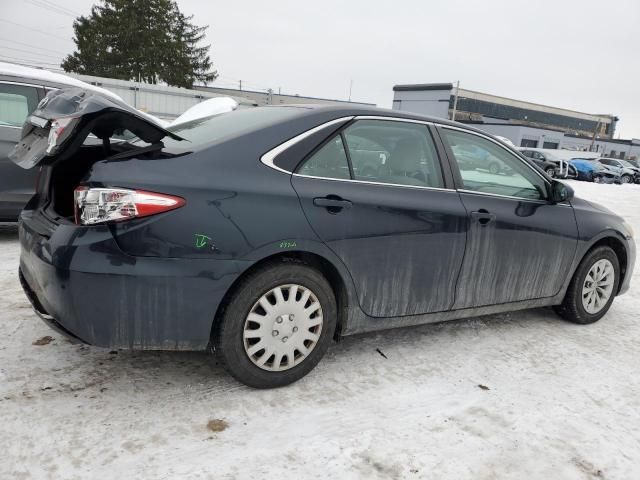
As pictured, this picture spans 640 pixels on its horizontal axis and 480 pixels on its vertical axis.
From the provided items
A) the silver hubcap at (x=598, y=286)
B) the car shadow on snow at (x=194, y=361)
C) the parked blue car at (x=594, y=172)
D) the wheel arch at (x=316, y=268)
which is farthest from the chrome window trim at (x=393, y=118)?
the parked blue car at (x=594, y=172)

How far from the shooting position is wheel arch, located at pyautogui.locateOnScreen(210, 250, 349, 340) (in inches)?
102

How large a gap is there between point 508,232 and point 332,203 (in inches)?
54.6

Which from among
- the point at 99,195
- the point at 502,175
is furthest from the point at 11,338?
the point at 502,175

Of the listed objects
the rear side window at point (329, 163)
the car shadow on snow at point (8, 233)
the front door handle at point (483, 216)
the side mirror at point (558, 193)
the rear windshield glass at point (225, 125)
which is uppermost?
the rear windshield glass at point (225, 125)

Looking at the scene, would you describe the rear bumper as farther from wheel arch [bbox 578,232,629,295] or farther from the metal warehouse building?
the metal warehouse building

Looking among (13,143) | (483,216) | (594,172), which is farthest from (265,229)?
(594,172)

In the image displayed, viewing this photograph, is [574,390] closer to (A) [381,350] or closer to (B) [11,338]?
(A) [381,350]

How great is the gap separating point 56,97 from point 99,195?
0.78 meters

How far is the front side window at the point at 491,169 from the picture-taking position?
344cm

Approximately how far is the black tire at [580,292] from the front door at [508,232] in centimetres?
20

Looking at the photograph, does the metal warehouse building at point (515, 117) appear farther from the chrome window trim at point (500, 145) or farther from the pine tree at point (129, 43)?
the chrome window trim at point (500, 145)

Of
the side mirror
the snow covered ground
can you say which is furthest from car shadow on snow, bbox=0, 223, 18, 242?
the side mirror

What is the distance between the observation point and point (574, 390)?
122 inches

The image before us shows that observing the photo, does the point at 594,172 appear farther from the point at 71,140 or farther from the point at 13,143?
the point at 71,140
